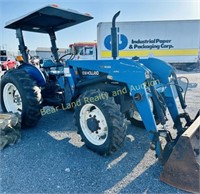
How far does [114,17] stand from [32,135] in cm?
255

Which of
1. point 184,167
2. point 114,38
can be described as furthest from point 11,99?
point 184,167

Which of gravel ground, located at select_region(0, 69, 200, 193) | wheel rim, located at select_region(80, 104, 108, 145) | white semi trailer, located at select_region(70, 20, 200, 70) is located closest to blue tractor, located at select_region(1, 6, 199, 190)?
wheel rim, located at select_region(80, 104, 108, 145)

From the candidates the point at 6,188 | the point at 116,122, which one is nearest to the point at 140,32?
the point at 116,122

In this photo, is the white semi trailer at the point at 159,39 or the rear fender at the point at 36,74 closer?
the rear fender at the point at 36,74

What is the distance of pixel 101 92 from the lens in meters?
2.77

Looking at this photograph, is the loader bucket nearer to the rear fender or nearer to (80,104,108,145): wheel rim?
(80,104,108,145): wheel rim

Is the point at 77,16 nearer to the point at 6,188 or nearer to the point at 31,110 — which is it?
the point at 31,110

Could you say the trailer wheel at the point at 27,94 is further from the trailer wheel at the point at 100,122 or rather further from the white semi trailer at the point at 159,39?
the white semi trailer at the point at 159,39

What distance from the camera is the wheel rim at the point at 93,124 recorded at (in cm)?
281

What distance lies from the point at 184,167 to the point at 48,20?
3.63 metres

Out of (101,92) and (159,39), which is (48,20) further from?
(159,39)

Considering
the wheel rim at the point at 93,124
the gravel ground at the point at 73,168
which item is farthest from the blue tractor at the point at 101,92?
the gravel ground at the point at 73,168

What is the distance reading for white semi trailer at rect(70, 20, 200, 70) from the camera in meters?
14.2

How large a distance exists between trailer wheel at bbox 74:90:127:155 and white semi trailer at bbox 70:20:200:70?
11.7 metres
